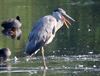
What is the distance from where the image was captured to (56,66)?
1609 centimetres

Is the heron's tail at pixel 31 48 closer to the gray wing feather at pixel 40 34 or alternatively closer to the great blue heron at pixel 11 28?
the gray wing feather at pixel 40 34

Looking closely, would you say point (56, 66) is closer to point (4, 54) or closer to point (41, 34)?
point (41, 34)

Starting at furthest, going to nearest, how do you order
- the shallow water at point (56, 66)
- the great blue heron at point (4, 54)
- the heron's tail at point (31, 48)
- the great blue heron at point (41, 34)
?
the great blue heron at point (4, 54) < the great blue heron at point (41, 34) < the heron's tail at point (31, 48) < the shallow water at point (56, 66)

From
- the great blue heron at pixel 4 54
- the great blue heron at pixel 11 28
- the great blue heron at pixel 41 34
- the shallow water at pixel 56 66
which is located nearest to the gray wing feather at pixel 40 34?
the great blue heron at pixel 41 34

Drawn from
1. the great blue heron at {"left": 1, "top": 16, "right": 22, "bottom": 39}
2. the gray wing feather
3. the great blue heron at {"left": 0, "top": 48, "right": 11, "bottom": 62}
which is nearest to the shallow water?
the great blue heron at {"left": 0, "top": 48, "right": 11, "bottom": 62}

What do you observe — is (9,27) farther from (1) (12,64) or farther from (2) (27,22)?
(1) (12,64)

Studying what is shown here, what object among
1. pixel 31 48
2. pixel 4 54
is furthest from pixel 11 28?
pixel 31 48

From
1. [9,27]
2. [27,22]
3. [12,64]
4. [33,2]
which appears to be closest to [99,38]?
[9,27]

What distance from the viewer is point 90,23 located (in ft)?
85.4

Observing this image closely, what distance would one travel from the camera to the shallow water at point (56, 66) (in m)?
14.9

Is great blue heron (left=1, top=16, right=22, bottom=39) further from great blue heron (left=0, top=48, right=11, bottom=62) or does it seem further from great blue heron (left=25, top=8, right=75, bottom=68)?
great blue heron (left=25, top=8, right=75, bottom=68)

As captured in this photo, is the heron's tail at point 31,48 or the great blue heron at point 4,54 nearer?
→ the heron's tail at point 31,48

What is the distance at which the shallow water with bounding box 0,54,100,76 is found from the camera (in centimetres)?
1492

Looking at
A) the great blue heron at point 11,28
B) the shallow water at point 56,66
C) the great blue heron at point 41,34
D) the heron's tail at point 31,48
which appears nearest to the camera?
the shallow water at point 56,66
